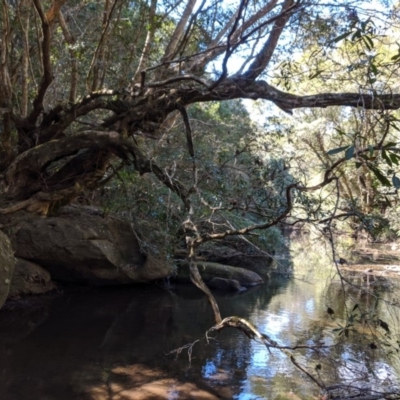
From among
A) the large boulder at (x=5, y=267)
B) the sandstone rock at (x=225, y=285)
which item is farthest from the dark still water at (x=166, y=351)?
the sandstone rock at (x=225, y=285)

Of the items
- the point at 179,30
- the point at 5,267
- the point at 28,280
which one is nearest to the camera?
the point at 5,267

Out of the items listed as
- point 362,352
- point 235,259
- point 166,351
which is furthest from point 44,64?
point 235,259

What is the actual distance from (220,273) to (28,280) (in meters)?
5.30

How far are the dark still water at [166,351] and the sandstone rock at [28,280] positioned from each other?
29cm

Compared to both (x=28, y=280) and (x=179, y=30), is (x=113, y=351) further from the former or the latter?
(x=179, y=30)

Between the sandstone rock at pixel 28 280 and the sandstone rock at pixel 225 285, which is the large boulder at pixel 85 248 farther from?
the sandstone rock at pixel 225 285

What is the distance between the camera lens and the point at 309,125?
928 inches

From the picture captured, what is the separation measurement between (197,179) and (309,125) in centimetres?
1804

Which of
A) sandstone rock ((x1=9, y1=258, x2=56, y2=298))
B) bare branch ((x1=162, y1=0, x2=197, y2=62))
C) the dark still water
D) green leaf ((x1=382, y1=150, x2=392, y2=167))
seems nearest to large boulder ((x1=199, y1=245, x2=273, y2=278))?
the dark still water

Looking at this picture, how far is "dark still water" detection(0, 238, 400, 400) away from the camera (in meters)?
5.93

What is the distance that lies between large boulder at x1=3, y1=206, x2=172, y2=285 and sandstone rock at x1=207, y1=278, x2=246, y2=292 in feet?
4.66

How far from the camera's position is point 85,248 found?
1029 centimetres

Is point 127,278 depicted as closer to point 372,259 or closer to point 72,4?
point 72,4

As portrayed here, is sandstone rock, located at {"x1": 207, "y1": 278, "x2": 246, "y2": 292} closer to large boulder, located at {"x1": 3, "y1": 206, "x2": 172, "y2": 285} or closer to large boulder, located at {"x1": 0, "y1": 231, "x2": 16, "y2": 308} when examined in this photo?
large boulder, located at {"x1": 3, "y1": 206, "x2": 172, "y2": 285}
